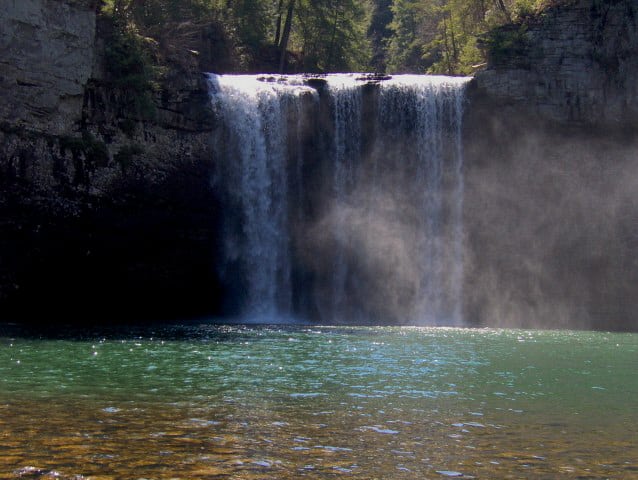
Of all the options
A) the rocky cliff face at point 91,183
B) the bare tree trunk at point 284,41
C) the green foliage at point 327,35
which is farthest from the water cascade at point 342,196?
the green foliage at point 327,35

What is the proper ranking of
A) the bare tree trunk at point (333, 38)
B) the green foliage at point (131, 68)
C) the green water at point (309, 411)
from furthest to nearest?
the bare tree trunk at point (333, 38) < the green foliage at point (131, 68) < the green water at point (309, 411)

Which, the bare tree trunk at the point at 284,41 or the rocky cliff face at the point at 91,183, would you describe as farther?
the bare tree trunk at the point at 284,41

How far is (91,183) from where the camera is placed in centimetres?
2873

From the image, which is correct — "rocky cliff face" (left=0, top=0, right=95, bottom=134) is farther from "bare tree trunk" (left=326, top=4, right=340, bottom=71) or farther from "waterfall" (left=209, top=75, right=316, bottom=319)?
"bare tree trunk" (left=326, top=4, right=340, bottom=71)

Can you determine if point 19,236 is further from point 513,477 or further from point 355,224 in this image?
point 513,477

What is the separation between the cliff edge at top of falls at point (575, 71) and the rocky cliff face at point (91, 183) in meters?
12.2

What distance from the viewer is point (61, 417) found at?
10.1m

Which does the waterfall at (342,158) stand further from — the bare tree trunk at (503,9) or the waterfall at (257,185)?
the bare tree trunk at (503,9)

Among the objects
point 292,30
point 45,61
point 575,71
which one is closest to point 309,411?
point 45,61

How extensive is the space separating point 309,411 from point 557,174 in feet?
83.8

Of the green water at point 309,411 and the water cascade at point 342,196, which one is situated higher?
the water cascade at point 342,196

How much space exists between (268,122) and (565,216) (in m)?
13.1

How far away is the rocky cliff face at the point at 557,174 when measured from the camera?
33.1 metres

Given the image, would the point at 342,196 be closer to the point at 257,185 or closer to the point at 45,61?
the point at 257,185
